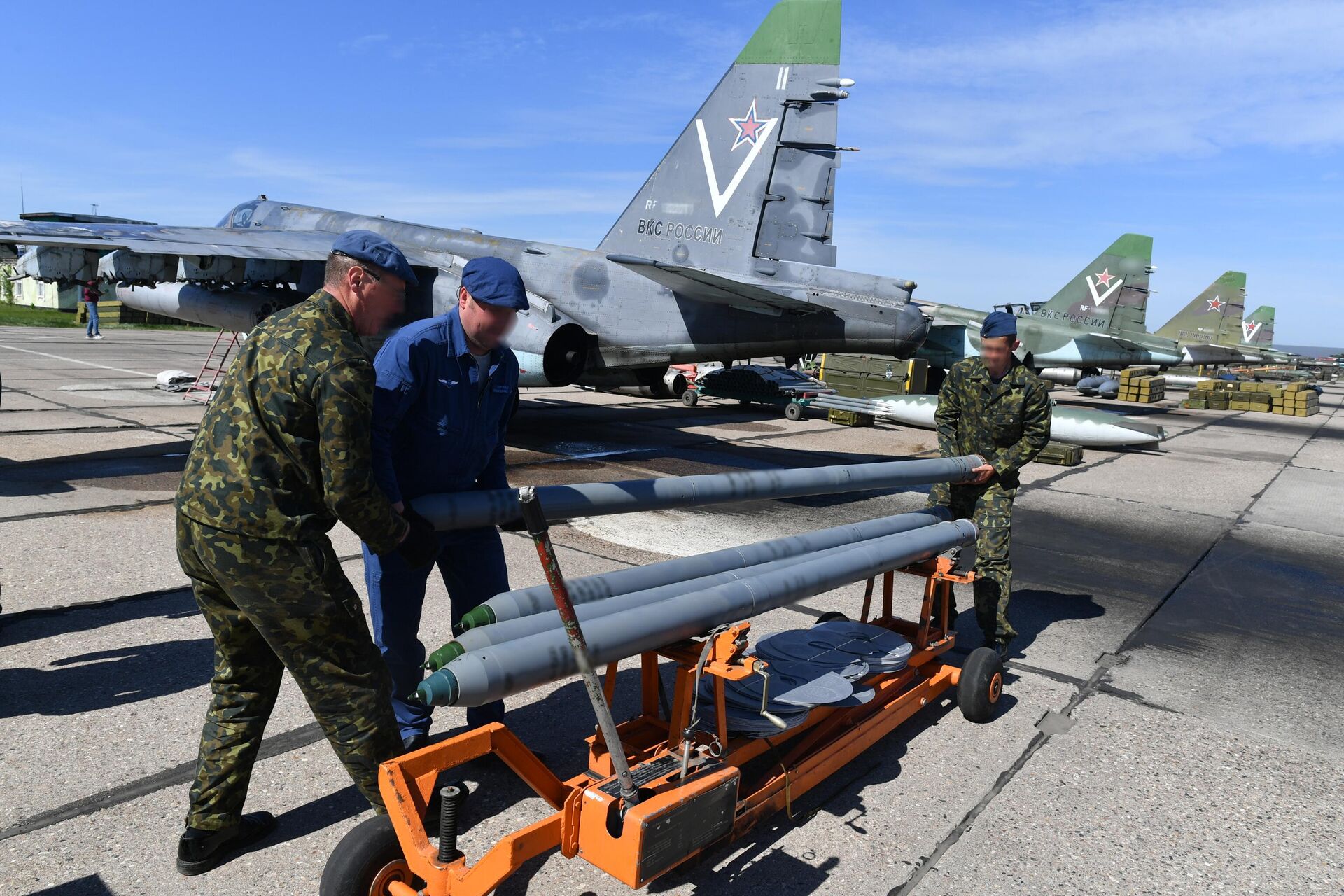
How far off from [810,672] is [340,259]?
2743 millimetres

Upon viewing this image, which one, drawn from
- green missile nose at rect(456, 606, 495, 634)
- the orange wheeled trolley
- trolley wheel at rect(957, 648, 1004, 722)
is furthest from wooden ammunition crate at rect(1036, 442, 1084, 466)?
green missile nose at rect(456, 606, 495, 634)

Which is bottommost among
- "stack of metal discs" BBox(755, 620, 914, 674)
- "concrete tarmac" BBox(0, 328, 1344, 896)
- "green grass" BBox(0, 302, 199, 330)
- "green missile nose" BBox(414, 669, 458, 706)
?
"concrete tarmac" BBox(0, 328, 1344, 896)

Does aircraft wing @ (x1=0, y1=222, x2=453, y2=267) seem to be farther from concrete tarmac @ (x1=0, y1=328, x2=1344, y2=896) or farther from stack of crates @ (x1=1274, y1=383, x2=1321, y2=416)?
stack of crates @ (x1=1274, y1=383, x2=1321, y2=416)

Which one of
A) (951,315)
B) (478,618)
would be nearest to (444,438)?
(478,618)

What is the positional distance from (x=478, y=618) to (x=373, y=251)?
132cm

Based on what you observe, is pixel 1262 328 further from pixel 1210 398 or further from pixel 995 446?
pixel 995 446

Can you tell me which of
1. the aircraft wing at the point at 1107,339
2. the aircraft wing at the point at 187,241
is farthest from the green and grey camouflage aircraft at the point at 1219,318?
the aircraft wing at the point at 187,241

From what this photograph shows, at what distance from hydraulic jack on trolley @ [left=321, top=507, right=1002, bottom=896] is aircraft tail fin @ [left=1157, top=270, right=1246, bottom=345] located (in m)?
49.3

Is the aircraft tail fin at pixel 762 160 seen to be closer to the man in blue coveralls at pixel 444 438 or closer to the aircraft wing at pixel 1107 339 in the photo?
the man in blue coveralls at pixel 444 438

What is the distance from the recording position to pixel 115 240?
11.0 metres

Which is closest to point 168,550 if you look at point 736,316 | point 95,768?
point 95,768

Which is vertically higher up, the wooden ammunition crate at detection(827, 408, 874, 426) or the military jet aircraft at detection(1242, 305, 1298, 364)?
the military jet aircraft at detection(1242, 305, 1298, 364)

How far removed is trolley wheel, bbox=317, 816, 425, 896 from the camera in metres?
2.53

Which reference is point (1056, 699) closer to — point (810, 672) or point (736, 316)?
point (810, 672)
